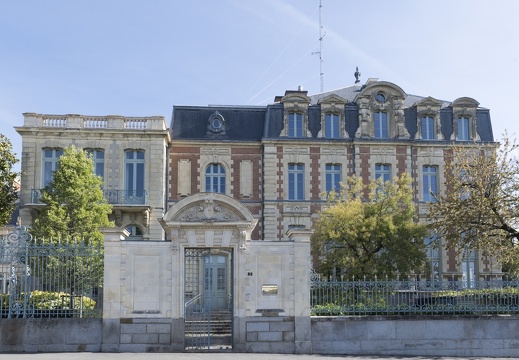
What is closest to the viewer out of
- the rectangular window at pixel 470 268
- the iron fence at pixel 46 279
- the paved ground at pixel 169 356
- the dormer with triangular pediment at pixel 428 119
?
the paved ground at pixel 169 356

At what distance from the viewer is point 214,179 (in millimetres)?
33656

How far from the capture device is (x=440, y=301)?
17.9 m

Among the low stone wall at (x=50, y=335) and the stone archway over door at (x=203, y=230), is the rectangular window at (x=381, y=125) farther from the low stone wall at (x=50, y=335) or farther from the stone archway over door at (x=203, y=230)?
the low stone wall at (x=50, y=335)

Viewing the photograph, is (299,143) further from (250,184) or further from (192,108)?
(192,108)

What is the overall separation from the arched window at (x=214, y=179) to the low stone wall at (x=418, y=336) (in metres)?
17.0

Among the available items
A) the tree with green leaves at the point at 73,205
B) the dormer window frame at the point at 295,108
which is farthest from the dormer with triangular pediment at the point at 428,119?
the tree with green leaves at the point at 73,205

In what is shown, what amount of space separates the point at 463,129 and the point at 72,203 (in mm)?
19167

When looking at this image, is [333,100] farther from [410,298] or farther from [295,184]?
[410,298]

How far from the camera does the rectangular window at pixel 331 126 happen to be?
34.3 meters

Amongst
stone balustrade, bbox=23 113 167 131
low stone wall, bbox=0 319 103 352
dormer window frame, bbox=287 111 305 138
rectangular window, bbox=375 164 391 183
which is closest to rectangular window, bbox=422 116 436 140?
rectangular window, bbox=375 164 391 183

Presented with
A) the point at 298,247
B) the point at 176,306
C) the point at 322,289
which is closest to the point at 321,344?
the point at 322,289

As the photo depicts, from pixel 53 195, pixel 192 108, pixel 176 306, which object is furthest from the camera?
pixel 192 108

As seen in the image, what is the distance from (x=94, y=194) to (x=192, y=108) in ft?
27.9

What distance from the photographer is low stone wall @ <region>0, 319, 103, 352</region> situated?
16438 mm
